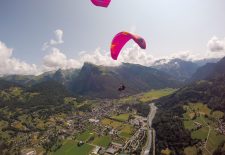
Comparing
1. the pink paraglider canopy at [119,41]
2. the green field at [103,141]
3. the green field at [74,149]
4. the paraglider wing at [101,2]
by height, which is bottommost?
the green field at [74,149]

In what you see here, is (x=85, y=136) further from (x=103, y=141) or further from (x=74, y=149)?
(x=74, y=149)

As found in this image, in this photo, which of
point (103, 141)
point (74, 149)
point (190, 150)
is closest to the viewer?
point (190, 150)

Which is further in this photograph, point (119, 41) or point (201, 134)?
point (201, 134)

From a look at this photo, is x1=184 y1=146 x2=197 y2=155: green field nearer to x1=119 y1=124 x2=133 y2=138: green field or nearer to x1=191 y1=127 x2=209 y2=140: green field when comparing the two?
x1=191 y1=127 x2=209 y2=140: green field

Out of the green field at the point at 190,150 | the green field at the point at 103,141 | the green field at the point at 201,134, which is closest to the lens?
the green field at the point at 190,150

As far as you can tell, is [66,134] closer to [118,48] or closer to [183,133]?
[183,133]

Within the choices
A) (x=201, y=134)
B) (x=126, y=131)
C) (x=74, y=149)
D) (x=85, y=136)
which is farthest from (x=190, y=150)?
(x=85, y=136)

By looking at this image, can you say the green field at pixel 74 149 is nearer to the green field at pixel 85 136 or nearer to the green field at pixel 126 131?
the green field at pixel 85 136

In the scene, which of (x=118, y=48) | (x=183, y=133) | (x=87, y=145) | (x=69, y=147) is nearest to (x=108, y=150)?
(x=87, y=145)

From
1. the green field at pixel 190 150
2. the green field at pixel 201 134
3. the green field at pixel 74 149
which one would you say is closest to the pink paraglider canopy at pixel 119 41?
the green field at pixel 74 149
